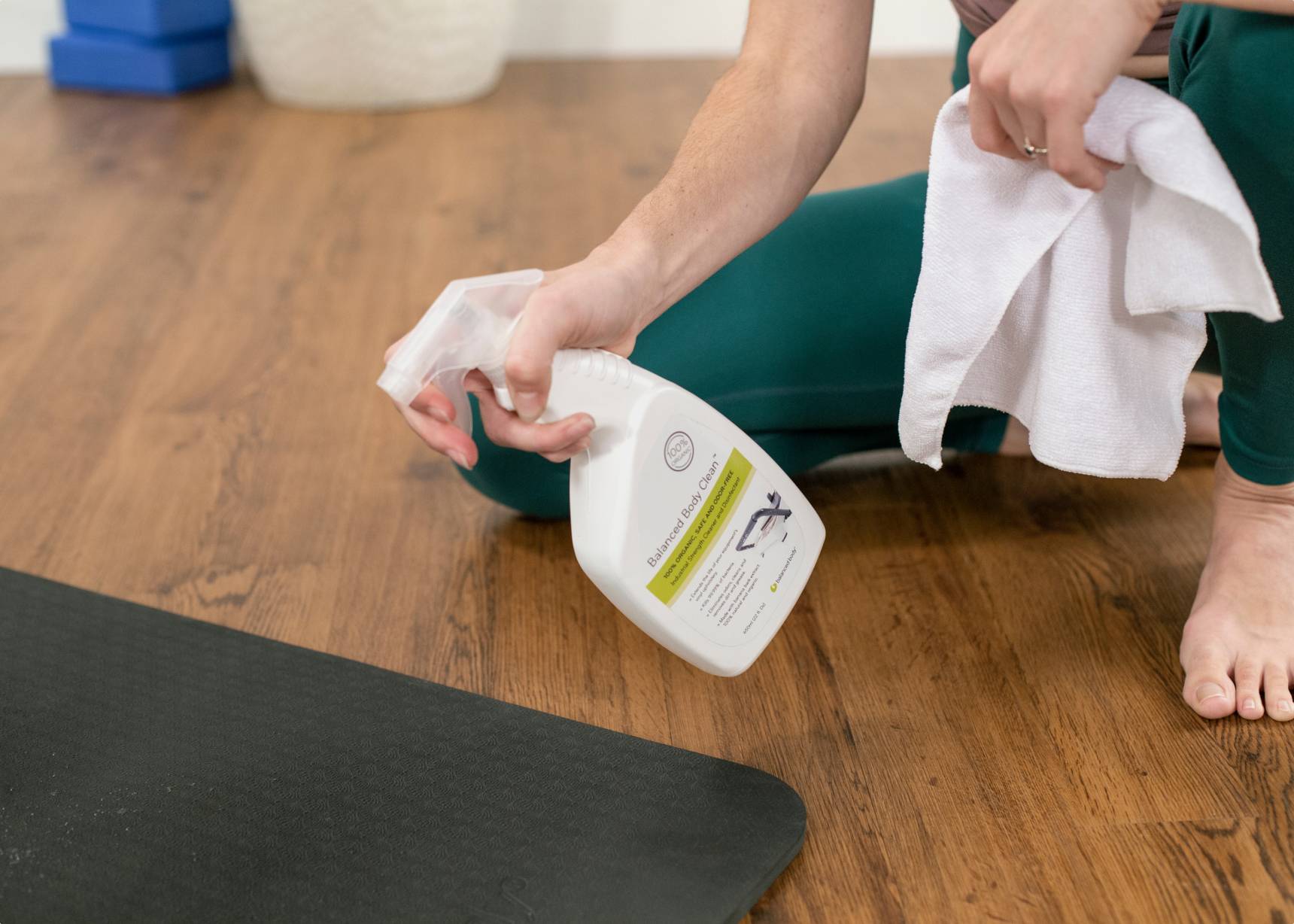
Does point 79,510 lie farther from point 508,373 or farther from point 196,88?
point 196,88

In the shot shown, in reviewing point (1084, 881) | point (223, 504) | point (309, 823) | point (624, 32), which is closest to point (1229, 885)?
point (1084, 881)

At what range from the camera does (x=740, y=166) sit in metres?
0.84

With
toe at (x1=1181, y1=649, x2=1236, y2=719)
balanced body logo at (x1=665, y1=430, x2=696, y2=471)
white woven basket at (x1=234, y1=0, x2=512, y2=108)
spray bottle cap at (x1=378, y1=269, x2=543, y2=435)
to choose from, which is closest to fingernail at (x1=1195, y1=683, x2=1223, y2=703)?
toe at (x1=1181, y1=649, x2=1236, y2=719)

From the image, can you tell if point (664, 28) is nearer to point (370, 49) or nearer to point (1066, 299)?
point (370, 49)

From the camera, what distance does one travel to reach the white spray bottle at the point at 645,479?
0.66 m

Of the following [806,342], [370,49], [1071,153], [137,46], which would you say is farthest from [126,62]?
[1071,153]

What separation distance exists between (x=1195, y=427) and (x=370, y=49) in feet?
5.19

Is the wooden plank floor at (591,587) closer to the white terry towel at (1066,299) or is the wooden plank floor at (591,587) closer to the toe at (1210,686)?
the toe at (1210,686)

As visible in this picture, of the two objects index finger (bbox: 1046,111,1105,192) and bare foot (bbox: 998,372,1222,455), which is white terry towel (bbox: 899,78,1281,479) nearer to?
index finger (bbox: 1046,111,1105,192)

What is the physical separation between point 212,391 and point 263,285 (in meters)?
0.28

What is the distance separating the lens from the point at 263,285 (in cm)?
149

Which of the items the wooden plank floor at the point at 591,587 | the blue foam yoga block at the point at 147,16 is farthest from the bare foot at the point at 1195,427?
the blue foam yoga block at the point at 147,16

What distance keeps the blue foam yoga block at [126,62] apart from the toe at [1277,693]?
6.94ft

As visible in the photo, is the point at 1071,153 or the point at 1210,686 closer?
the point at 1071,153
